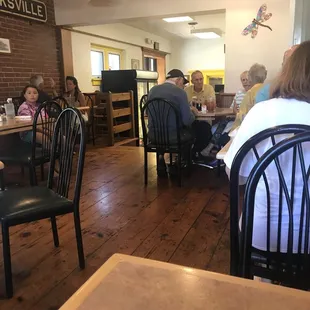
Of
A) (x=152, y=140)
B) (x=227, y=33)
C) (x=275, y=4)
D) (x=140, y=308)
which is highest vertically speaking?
(x=275, y=4)

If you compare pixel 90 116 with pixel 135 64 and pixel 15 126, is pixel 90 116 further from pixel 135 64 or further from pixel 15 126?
pixel 15 126

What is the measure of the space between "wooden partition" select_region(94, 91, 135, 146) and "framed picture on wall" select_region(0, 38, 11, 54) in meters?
1.67

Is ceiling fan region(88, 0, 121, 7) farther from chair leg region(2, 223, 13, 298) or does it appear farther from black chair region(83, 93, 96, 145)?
chair leg region(2, 223, 13, 298)

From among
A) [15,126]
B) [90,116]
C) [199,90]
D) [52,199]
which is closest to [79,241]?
[52,199]

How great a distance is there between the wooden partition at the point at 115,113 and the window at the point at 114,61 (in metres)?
1.24

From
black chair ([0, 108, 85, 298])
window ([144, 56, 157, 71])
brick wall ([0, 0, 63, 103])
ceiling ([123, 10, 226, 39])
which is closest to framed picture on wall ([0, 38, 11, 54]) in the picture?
brick wall ([0, 0, 63, 103])

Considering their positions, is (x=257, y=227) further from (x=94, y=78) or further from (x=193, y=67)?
(x=193, y=67)

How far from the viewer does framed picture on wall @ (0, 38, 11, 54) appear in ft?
15.1

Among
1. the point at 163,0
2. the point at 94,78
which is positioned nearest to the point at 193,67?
the point at 94,78

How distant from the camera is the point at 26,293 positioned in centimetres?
164

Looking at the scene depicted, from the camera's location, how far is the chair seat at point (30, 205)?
1.57m

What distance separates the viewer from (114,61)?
7.51 meters

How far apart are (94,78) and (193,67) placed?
4.66 m

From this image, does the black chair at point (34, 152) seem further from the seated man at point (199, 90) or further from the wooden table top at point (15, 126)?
the seated man at point (199, 90)
